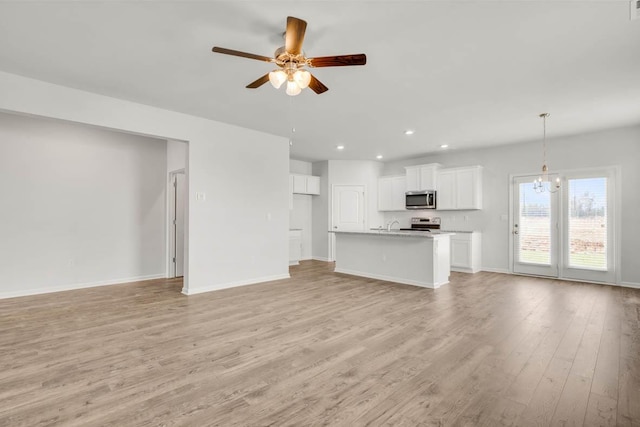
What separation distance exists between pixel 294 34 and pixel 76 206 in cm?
494

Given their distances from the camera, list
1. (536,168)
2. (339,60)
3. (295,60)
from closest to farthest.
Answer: (339,60), (295,60), (536,168)

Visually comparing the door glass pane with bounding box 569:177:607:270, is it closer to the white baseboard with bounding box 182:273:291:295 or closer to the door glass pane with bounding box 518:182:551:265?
the door glass pane with bounding box 518:182:551:265

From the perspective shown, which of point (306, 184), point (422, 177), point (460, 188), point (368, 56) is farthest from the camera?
point (306, 184)

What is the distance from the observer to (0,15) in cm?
243

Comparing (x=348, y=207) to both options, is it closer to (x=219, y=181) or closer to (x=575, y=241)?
(x=219, y=181)

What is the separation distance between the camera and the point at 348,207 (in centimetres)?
866

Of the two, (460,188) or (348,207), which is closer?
(460,188)

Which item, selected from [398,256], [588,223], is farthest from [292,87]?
[588,223]

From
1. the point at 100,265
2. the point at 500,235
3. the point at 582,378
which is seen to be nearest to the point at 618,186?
the point at 500,235

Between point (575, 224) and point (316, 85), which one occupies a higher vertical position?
point (316, 85)

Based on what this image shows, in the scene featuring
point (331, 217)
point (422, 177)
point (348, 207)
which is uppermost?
point (422, 177)

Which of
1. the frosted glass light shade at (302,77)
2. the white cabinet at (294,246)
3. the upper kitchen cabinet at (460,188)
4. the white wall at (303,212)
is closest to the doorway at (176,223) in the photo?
the white cabinet at (294,246)

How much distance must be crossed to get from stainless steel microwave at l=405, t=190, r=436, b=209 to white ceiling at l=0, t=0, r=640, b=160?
2659 millimetres

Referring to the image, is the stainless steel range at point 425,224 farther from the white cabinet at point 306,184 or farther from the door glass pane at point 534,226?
the white cabinet at point 306,184
